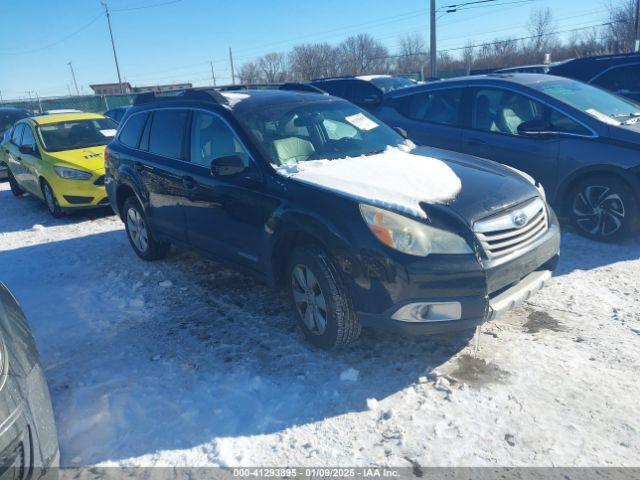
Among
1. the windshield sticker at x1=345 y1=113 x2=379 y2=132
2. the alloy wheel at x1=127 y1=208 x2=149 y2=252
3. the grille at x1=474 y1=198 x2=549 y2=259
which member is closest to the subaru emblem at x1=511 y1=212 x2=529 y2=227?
the grille at x1=474 y1=198 x2=549 y2=259

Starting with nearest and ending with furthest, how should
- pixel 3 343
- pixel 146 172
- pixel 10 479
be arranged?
pixel 10 479 → pixel 3 343 → pixel 146 172

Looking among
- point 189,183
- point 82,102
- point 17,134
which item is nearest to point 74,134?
point 17,134

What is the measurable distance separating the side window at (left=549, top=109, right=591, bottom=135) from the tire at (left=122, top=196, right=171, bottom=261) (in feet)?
14.8

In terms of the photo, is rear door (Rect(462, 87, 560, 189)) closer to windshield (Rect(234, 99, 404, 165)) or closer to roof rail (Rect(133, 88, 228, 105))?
windshield (Rect(234, 99, 404, 165))

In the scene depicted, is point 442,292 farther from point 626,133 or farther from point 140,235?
point 140,235

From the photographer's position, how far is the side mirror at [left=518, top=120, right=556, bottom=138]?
5.37 m

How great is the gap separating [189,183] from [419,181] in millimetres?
2102

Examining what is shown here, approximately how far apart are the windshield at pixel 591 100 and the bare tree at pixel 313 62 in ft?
206

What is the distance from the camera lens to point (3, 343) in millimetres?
2213

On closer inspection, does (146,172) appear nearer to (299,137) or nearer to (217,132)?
(217,132)

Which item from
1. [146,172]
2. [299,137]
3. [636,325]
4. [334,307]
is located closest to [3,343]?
[334,307]

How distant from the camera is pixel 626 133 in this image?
16.5 ft

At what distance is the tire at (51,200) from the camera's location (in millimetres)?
8055

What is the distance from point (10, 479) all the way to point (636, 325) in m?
3.90
